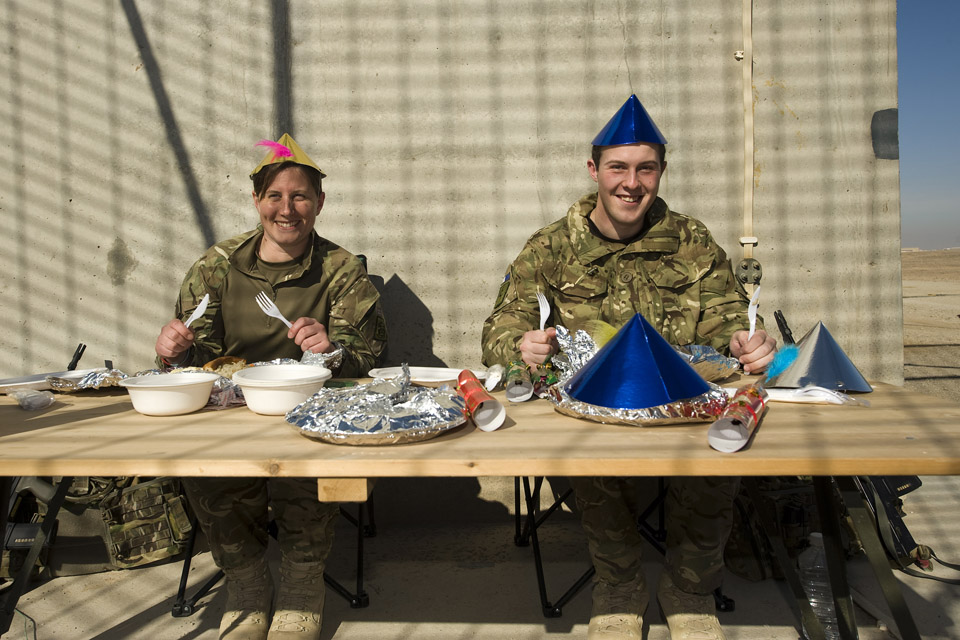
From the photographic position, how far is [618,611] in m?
1.97

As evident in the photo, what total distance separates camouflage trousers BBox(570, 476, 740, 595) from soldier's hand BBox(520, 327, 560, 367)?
41 centimetres

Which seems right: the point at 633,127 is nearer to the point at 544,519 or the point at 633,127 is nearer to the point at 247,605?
the point at 544,519

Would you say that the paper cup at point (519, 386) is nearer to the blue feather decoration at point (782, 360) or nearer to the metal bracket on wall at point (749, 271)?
the blue feather decoration at point (782, 360)

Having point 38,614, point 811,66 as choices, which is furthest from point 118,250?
point 811,66

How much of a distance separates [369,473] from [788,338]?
1.73 metres

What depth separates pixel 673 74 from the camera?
9.91ft

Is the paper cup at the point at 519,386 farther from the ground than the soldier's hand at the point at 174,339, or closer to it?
closer to it

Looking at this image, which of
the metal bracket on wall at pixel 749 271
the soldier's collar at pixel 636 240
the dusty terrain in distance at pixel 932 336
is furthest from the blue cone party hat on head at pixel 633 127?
the dusty terrain in distance at pixel 932 336

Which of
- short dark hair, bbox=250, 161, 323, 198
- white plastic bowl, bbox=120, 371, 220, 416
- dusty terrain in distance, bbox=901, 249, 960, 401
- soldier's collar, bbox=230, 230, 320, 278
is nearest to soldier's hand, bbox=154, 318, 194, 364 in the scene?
white plastic bowl, bbox=120, 371, 220, 416

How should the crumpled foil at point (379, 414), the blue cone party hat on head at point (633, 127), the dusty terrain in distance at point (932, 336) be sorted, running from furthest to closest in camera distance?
the dusty terrain in distance at point (932, 336) → the blue cone party hat on head at point (633, 127) → the crumpled foil at point (379, 414)

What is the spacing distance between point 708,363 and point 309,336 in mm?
1156

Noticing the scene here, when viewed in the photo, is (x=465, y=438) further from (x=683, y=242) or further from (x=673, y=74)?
(x=673, y=74)

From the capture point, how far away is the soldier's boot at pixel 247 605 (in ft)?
6.57

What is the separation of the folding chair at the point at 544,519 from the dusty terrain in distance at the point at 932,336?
9.88 ft
